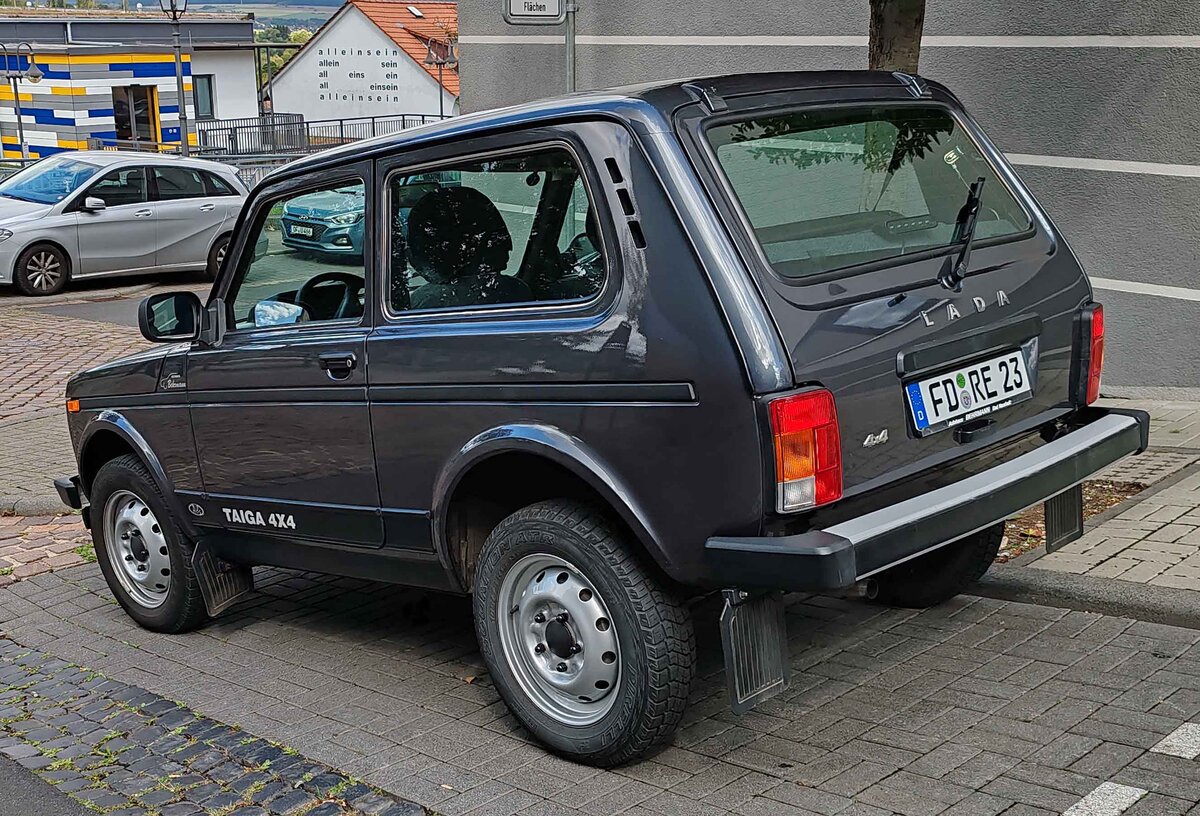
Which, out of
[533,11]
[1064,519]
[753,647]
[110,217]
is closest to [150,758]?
[753,647]

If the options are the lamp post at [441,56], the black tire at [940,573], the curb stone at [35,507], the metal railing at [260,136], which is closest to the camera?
the black tire at [940,573]

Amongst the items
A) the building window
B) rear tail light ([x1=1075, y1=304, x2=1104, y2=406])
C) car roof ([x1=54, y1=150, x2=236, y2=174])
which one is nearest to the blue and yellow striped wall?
the building window

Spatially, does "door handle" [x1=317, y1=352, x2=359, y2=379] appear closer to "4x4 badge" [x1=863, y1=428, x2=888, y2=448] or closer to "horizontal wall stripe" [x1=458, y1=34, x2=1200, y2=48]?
"4x4 badge" [x1=863, y1=428, x2=888, y2=448]

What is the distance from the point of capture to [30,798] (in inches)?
174

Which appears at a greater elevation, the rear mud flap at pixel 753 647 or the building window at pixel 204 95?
the building window at pixel 204 95

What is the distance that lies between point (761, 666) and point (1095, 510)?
3120mm

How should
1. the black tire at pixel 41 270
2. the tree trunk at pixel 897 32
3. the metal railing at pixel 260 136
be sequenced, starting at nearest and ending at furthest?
1. the tree trunk at pixel 897 32
2. the black tire at pixel 41 270
3. the metal railing at pixel 260 136

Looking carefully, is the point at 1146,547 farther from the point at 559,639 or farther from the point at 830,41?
the point at 830,41

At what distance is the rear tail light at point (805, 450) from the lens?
3.73 meters

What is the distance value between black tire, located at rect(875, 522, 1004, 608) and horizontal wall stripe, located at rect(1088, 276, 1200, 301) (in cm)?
398

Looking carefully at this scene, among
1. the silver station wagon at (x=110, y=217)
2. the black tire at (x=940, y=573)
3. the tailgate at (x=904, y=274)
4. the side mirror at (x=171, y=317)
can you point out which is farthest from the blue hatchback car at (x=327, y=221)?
the silver station wagon at (x=110, y=217)

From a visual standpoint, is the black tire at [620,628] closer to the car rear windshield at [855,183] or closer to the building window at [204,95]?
the car rear windshield at [855,183]

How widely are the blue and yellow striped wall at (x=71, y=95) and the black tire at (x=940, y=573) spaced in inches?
1883

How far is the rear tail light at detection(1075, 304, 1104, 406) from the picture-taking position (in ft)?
15.5
